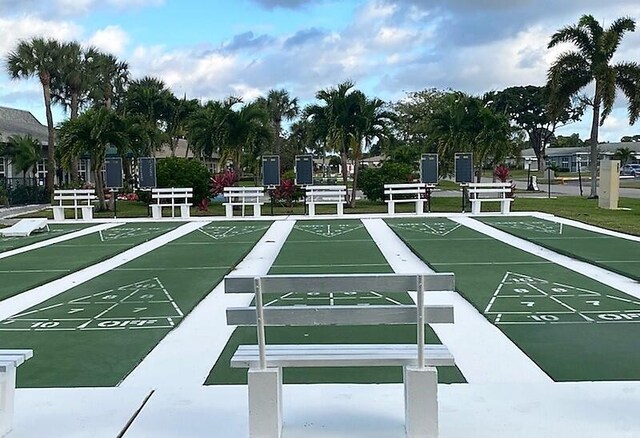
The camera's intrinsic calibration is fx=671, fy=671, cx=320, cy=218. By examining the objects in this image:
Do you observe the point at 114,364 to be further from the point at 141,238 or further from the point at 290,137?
the point at 290,137

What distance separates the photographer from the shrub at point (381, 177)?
28703 mm

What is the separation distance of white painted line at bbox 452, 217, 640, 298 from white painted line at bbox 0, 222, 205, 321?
6871 millimetres

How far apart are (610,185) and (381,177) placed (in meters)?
9.18

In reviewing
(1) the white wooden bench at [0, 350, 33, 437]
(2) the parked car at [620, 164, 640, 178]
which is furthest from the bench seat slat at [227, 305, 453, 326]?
(2) the parked car at [620, 164, 640, 178]

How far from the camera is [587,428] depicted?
12.4 ft

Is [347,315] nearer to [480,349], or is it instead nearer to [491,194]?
[480,349]

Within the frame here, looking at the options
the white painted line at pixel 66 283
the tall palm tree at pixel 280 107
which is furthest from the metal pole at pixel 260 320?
the tall palm tree at pixel 280 107

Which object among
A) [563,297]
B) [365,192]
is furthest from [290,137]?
[563,297]

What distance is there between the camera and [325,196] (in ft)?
74.0

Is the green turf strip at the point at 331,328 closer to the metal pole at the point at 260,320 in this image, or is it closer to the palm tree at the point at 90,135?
→ the metal pole at the point at 260,320

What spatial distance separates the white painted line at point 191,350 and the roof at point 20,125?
33964mm

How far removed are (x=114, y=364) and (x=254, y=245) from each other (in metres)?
8.03

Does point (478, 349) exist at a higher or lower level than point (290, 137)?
lower

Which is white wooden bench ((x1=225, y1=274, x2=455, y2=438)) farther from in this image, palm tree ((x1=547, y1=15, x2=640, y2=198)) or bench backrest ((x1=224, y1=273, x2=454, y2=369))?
palm tree ((x1=547, y1=15, x2=640, y2=198))
